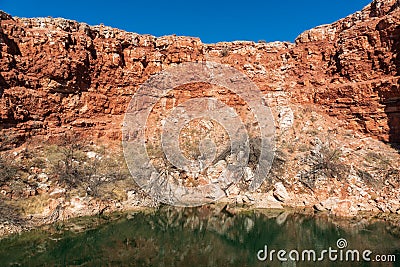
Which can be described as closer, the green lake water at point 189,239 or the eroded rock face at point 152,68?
the green lake water at point 189,239

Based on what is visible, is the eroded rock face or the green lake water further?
the eroded rock face

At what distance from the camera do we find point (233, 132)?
A: 69.9 feet

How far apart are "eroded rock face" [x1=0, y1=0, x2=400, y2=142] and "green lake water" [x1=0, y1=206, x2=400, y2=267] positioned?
7.29 meters

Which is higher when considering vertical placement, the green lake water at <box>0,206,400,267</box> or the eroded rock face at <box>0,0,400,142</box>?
the eroded rock face at <box>0,0,400,142</box>

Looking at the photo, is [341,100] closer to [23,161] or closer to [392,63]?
[392,63]

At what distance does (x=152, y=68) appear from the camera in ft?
74.6

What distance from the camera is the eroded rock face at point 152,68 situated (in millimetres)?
17641

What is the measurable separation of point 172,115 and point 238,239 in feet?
38.7

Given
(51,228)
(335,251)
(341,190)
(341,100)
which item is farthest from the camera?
(341,100)

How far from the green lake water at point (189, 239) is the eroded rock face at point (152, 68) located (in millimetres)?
7289

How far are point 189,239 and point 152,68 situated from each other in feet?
44.9

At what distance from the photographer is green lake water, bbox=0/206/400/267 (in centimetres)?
1016

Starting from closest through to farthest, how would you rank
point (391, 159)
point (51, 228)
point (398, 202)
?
point (51, 228)
point (398, 202)
point (391, 159)

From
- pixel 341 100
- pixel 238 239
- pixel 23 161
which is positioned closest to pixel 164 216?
pixel 238 239
